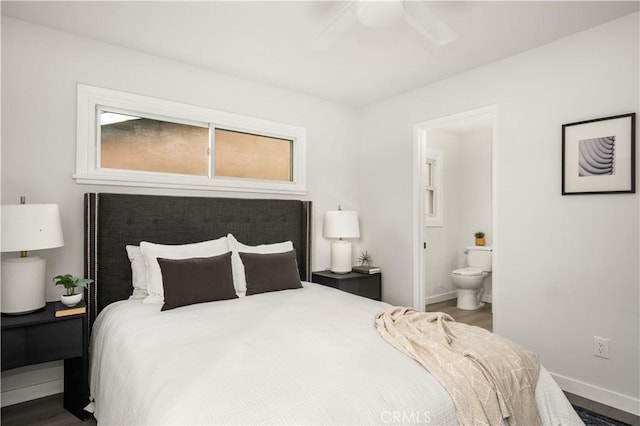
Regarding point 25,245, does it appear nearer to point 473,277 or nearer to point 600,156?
point 600,156

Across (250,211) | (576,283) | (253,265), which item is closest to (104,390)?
(253,265)

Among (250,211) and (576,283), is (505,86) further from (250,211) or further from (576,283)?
(250,211)

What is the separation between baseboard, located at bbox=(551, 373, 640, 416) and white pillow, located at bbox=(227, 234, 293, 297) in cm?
235

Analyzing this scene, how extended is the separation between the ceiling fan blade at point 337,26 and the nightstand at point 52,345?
2.19 meters

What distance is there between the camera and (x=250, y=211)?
3.46 m

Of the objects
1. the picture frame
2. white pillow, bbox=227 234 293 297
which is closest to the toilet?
the picture frame

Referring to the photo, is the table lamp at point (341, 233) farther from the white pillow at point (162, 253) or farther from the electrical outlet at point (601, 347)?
the electrical outlet at point (601, 347)

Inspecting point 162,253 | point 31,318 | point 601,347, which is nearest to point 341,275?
point 162,253

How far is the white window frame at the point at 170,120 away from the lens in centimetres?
274

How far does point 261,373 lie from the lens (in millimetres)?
1430

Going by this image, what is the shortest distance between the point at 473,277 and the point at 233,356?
387cm

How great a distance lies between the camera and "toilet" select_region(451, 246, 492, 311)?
4.72m

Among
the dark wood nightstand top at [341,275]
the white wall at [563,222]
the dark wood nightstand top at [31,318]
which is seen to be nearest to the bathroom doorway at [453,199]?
the dark wood nightstand top at [341,275]

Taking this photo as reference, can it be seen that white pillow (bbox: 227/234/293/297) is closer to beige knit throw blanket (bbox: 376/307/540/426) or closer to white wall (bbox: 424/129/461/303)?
beige knit throw blanket (bbox: 376/307/540/426)
